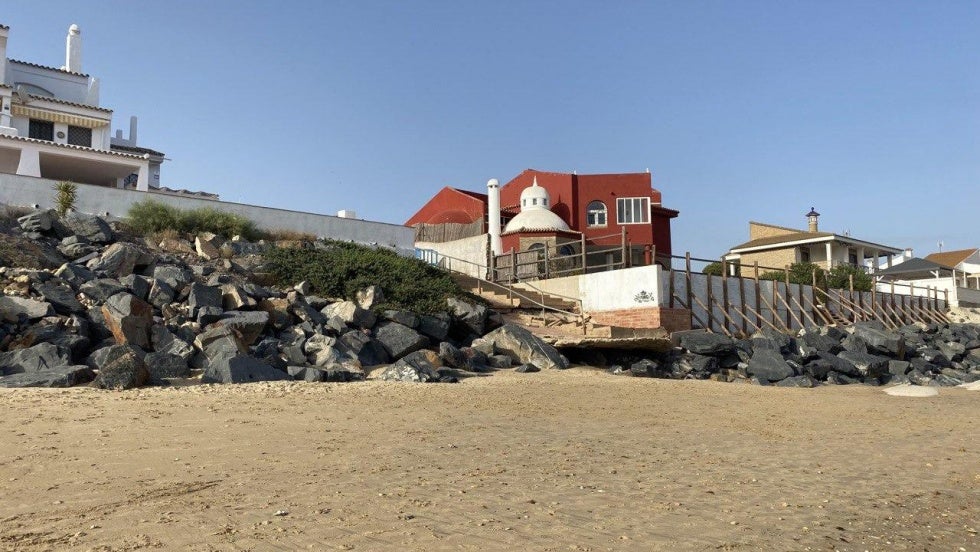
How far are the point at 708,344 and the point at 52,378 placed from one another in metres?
15.0

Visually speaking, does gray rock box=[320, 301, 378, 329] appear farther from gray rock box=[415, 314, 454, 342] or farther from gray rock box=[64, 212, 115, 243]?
gray rock box=[64, 212, 115, 243]

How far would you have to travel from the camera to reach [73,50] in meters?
38.0

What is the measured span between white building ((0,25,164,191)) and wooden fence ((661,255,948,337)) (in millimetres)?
21805

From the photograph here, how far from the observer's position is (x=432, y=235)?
35.4 metres

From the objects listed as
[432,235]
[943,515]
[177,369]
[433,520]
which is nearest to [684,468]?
[943,515]

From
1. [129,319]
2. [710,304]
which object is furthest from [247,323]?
[710,304]

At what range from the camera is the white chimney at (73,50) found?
37.9m

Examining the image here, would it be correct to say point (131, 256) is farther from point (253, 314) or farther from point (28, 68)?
point (28, 68)

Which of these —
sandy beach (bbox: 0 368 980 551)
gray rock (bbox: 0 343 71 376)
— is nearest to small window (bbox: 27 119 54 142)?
gray rock (bbox: 0 343 71 376)

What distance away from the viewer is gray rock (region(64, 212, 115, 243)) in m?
19.2

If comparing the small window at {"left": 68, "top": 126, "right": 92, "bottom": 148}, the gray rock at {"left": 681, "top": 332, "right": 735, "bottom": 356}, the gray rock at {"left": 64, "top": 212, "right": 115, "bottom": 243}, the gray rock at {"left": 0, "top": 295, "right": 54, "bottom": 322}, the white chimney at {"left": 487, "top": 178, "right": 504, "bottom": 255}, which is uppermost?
the small window at {"left": 68, "top": 126, "right": 92, "bottom": 148}

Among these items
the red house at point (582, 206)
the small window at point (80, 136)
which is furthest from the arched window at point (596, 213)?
the small window at point (80, 136)

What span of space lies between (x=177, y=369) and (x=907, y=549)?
977 centimetres

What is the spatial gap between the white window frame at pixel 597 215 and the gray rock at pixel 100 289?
28122 millimetres
